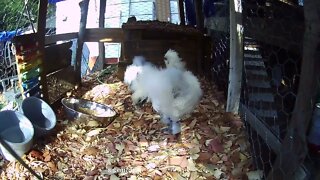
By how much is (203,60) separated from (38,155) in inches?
106

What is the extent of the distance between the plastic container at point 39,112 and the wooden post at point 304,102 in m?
2.52

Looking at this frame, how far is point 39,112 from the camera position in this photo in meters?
3.75

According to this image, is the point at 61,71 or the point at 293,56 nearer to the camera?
the point at 293,56

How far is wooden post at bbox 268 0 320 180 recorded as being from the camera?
1.35 metres

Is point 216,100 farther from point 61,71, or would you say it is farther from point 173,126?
point 61,71

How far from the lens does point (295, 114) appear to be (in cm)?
156

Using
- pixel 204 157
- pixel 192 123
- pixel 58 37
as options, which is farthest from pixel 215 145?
pixel 58 37

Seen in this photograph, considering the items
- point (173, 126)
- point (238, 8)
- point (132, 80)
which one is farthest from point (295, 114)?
point (132, 80)

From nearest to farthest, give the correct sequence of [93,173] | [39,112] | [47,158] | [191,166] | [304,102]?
[304,102] < [191,166] < [93,173] < [47,158] < [39,112]

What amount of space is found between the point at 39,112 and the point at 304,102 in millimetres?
2977

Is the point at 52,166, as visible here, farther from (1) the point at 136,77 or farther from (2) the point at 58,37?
(2) the point at 58,37

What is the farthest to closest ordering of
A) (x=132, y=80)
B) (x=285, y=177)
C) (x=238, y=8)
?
1. (x=132, y=80)
2. (x=238, y=8)
3. (x=285, y=177)

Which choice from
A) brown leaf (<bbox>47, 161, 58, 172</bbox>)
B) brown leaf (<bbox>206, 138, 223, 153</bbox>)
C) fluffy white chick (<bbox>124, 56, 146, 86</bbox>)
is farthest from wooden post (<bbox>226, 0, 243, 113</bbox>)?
brown leaf (<bbox>47, 161, 58, 172</bbox>)

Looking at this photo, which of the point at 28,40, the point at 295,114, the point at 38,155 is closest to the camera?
the point at 295,114
